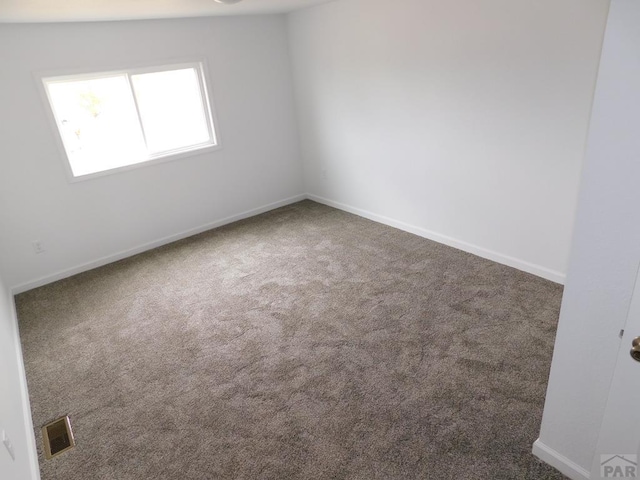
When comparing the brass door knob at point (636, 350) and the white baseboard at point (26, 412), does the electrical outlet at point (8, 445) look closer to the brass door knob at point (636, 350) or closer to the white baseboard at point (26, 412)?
the white baseboard at point (26, 412)

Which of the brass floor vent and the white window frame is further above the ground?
the white window frame

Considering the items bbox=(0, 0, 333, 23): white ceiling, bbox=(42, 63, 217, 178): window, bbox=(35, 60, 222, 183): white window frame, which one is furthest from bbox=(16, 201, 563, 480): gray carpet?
bbox=(0, 0, 333, 23): white ceiling

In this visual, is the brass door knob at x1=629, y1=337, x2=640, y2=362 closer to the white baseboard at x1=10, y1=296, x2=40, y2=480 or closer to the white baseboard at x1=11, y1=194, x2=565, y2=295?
the white baseboard at x1=11, y1=194, x2=565, y2=295

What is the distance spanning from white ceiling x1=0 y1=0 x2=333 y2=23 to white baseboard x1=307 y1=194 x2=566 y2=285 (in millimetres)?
2195

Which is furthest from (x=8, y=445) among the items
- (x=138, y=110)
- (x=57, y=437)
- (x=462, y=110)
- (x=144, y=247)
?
(x=462, y=110)

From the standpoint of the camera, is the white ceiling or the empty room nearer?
the empty room

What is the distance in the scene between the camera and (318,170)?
516 cm

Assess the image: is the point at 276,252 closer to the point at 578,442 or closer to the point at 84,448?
the point at 84,448

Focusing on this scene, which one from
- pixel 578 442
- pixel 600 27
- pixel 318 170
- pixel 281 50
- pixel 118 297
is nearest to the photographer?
pixel 578 442

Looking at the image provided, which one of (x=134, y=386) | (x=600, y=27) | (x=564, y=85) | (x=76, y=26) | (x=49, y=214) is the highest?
(x=76, y=26)

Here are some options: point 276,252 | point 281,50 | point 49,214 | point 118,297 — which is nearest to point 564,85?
point 276,252

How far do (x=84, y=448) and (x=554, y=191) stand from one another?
11.0 feet

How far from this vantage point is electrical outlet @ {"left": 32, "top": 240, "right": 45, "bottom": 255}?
377 centimetres

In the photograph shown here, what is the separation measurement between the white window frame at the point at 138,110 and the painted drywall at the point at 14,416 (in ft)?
5.39
